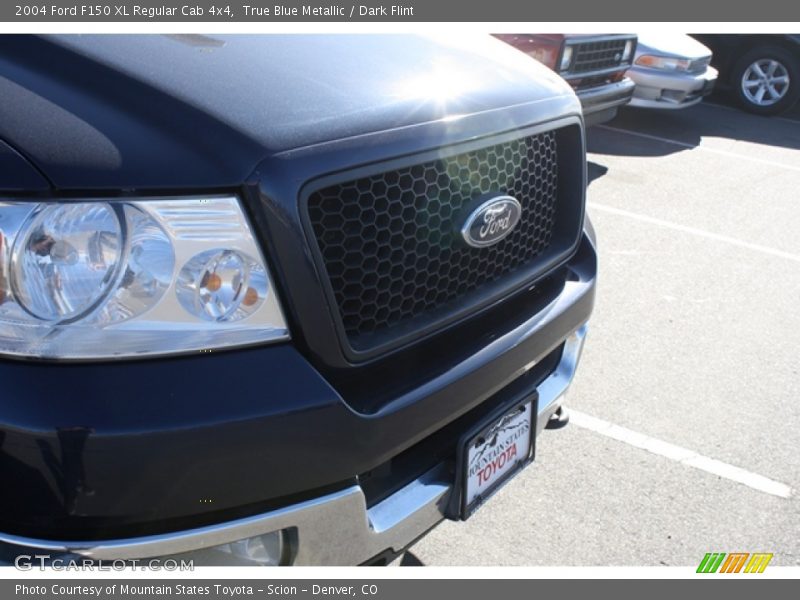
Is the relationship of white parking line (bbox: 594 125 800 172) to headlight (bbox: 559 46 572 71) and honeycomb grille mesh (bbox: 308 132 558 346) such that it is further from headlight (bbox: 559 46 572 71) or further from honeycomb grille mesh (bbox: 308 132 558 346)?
honeycomb grille mesh (bbox: 308 132 558 346)

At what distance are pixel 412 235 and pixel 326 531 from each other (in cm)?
73

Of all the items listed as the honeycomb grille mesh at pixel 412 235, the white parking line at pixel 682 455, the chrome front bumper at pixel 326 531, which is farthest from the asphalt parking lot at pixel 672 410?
the honeycomb grille mesh at pixel 412 235

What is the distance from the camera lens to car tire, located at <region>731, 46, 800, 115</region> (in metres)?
10.5

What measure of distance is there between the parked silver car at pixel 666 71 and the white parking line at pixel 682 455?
597 centimetres

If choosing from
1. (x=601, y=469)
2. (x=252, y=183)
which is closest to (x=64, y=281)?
(x=252, y=183)

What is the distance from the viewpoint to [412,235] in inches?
79.0

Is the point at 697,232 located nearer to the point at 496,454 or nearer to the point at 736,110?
the point at 496,454

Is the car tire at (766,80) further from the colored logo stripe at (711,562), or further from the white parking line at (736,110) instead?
the colored logo stripe at (711,562)

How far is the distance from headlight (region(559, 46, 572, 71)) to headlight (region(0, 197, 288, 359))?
5.60m

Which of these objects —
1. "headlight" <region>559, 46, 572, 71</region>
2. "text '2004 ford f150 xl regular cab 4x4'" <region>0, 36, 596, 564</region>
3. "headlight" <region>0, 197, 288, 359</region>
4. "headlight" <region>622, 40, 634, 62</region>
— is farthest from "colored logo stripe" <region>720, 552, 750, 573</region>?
"headlight" <region>622, 40, 634, 62</region>

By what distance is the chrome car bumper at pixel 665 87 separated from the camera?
857 cm

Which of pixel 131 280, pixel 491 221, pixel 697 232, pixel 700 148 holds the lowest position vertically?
pixel 700 148

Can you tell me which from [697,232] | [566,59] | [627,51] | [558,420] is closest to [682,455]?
[558,420]

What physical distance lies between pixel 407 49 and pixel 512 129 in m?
0.47
